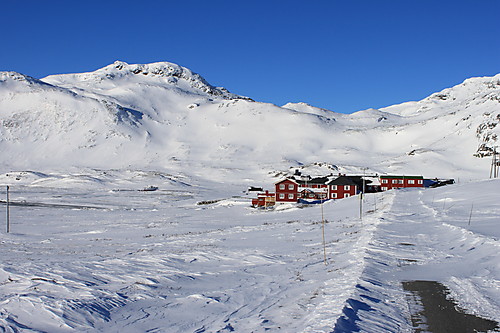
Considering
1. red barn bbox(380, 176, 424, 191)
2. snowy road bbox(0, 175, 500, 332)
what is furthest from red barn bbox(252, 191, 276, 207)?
snowy road bbox(0, 175, 500, 332)

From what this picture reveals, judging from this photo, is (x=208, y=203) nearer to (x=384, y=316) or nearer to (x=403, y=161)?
(x=384, y=316)

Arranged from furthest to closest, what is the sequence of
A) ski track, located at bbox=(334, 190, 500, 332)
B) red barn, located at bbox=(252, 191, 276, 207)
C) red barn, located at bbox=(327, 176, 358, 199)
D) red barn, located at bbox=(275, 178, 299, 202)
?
1. red barn, located at bbox=(327, 176, 358, 199)
2. red barn, located at bbox=(275, 178, 299, 202)
3. red barn, located at bbox=(252, 191, 276, 207)
4. ski track, located at bbox=(334, 190, 500, 332)

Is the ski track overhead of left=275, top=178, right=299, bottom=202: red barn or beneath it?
beneath

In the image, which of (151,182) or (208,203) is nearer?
(208,203)

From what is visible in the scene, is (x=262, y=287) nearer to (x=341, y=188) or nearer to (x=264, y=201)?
(x=264, y=201)

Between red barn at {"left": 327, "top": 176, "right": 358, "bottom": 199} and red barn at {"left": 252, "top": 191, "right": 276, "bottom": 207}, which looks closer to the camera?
red barn at {"left": 252, "top": 191, "right": 276, "bottom": 207}

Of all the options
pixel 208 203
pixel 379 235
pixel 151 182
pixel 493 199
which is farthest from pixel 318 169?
pixel 379 235

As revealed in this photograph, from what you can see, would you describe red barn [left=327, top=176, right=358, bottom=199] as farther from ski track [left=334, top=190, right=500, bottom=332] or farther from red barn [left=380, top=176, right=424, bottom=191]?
ski track [left=334, top=190, right=500, bottom=332]

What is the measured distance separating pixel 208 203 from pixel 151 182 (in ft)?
253

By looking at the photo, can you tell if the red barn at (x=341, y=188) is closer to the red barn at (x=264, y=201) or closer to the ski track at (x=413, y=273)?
the red barn at (x=264, y=201)

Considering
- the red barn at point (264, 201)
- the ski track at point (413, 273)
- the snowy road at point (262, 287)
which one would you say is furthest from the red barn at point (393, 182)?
the snowy road at point (262, 287)

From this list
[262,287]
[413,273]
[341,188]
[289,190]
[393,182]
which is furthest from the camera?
[393,182]

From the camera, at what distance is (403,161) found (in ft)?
620

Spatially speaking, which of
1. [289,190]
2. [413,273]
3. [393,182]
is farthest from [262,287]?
[393,182]
